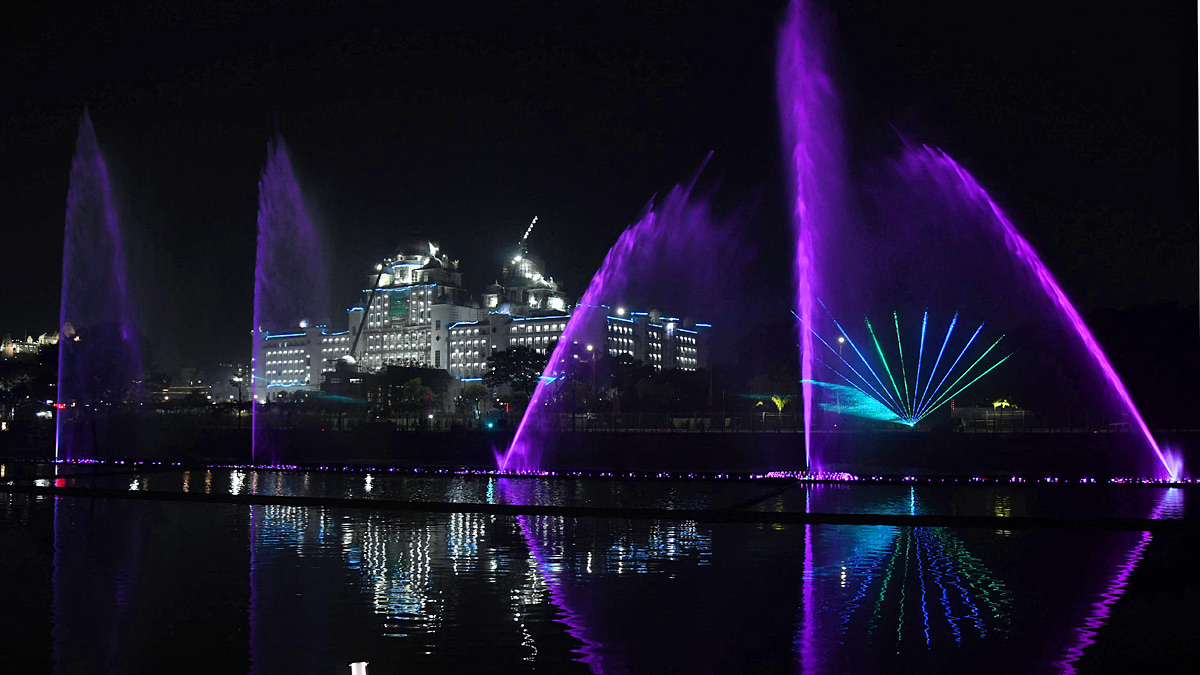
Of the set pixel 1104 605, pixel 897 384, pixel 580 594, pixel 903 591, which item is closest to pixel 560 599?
pixel 580 594

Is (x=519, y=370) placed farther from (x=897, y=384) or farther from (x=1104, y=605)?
(x=1104, y=605)

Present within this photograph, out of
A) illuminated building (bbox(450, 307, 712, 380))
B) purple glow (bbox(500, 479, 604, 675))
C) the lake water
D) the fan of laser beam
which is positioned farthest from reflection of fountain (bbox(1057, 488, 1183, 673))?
illuminated building (bbox(450, 307, 712, 380))

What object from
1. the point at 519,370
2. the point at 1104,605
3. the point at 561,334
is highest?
the point at 561,334

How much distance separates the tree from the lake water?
105912 millimetres

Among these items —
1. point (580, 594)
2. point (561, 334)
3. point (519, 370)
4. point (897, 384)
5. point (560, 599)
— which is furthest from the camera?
point (561, 334)

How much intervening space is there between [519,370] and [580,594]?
117 meters

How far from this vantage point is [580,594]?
12.8 meters

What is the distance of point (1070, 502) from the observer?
982 inches

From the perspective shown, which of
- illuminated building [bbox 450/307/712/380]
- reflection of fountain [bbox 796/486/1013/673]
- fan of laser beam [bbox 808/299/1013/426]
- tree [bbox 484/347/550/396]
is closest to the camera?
reflection of fountain [bbox 796/486/1013/673]

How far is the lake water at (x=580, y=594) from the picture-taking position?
967 cm

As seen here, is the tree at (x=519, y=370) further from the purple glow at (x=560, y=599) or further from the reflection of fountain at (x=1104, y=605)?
the reflection of fountain at (x=1104, y=605)

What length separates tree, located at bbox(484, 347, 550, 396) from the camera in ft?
423

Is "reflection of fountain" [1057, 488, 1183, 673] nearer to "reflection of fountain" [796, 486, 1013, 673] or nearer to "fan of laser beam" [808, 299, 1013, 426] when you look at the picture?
"reflection of fountain" [796, 486, 1013, 673]

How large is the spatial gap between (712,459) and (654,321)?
13195cm
